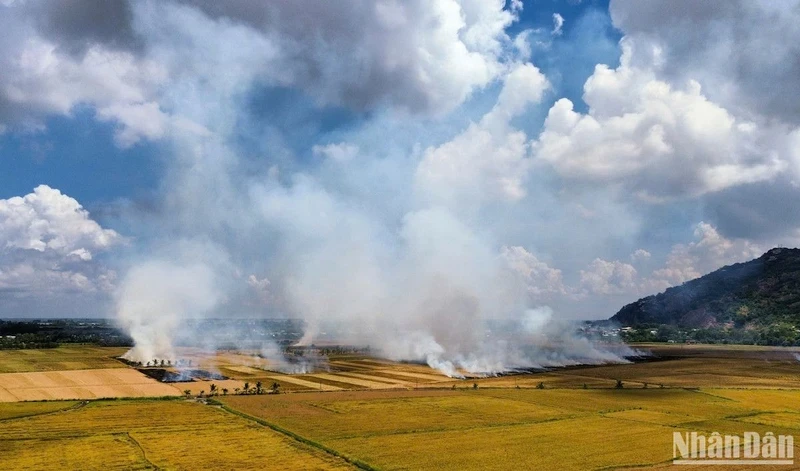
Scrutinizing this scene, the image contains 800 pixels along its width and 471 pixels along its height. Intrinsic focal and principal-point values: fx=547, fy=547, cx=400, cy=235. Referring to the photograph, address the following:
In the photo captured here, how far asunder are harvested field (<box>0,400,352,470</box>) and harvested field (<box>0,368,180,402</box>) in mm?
25177

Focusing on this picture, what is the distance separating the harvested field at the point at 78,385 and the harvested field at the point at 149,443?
25.2m

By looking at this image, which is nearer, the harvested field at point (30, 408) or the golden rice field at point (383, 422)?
the golden rice field at point (383, 422)

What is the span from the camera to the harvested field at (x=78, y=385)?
11888 cm

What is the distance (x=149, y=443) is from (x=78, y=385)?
76.8 metres

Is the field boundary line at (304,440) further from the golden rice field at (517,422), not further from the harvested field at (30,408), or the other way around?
the harvested field at (30,408)

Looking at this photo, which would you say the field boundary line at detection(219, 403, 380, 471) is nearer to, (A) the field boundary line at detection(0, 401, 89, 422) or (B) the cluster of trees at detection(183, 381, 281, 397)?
(B) the cluster of trees at detection(183, 381, 281, 397)

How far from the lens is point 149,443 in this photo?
72.0m

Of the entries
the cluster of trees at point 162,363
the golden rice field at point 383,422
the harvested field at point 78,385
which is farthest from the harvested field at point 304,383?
the cluster of trees at point 162,363

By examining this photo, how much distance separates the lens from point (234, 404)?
108000 millimetres

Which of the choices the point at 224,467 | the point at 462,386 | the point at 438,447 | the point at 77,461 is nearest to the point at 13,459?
the point at 77,461

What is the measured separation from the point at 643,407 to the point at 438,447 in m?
56.5

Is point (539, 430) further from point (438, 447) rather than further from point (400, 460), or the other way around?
point (400, 460)

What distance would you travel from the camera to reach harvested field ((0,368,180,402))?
4680 inches

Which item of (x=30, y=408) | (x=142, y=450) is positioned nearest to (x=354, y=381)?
(x=30, y=408)
